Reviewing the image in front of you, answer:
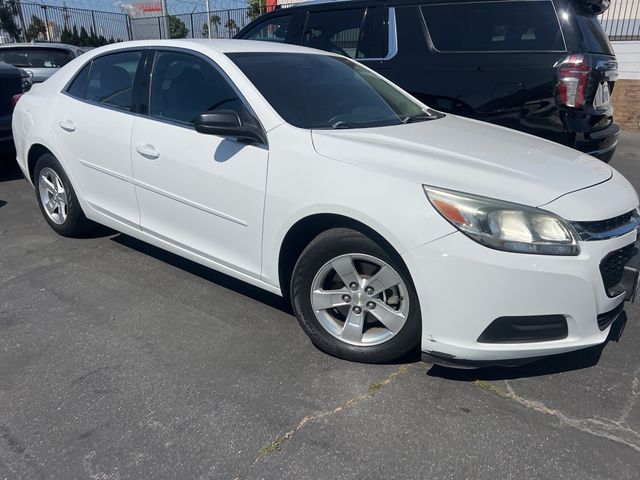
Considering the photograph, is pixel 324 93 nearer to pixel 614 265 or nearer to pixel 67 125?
pixel 614 265

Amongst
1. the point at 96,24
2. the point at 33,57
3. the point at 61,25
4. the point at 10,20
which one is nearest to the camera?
the point at 33,57

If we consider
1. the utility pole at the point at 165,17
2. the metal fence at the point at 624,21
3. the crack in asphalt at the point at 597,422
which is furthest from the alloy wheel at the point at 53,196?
the utility pole at the point at 165,17

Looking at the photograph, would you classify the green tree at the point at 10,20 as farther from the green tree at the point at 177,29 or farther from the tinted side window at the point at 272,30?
the tinted side window at the point at 272,30

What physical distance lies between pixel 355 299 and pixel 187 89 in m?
1.77

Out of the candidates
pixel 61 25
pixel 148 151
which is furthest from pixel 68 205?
pixel 61 25

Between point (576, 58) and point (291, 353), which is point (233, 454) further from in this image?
point (576, 58)

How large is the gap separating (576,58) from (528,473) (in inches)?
139

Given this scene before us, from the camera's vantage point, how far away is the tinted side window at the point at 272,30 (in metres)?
6.49

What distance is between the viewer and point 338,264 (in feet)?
9.21

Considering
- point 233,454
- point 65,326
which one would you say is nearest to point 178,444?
point 233,454

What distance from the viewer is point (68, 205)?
4473 mm

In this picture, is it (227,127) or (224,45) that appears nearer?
(227,127)

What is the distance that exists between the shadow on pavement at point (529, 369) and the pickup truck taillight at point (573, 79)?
233 centimetres

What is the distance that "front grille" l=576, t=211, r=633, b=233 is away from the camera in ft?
7.98
